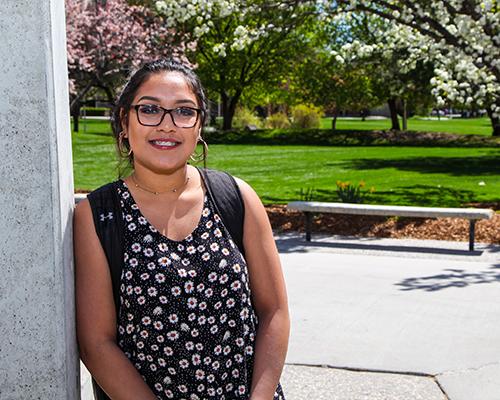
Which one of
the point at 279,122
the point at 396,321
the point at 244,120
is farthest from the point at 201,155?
the point at 244,120

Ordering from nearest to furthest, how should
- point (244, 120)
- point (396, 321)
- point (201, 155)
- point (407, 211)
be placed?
point (201, 155), point (396, 321), point (407, 211), point (244, 120)

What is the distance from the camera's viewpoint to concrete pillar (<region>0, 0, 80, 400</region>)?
6.48 ft

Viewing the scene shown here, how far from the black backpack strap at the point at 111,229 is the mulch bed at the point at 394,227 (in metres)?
8.14

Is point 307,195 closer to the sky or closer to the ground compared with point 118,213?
closer to the ground

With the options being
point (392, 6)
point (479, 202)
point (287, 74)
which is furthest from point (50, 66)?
point (287, 74)

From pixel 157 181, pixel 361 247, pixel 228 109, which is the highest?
pixel 157 181

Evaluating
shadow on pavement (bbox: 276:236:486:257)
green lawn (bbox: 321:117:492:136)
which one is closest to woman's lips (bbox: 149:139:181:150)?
shadow on pavement (bbox: 276:236:486:257)

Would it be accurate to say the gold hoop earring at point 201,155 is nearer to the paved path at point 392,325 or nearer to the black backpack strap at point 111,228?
the black backpack strap at point 111,228

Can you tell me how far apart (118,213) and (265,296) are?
0.53m

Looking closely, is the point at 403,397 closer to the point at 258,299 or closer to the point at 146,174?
the point at 258,299

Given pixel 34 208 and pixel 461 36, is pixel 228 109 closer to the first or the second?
pixel 461 36

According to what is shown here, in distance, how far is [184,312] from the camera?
2172 mm

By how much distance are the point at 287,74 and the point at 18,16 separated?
135ft

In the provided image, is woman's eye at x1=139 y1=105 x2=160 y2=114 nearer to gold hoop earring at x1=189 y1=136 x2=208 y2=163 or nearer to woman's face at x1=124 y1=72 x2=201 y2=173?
woman's face at x1=124 y1=72 x2=201 y2=173
